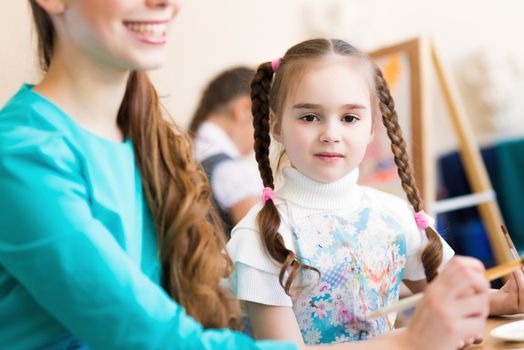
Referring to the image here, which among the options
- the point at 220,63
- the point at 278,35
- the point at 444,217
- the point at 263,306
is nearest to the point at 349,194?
the point at 263,306

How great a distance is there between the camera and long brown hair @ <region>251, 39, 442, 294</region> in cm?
115

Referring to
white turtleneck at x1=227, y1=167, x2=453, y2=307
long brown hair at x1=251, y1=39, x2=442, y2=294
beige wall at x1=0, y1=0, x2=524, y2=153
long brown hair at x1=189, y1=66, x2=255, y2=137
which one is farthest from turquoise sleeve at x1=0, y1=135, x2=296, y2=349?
long brown hair at x1=189, y1=66, x2=255, y2=137

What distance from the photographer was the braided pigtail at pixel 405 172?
1153 mm

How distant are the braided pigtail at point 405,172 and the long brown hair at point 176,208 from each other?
0.31 metres

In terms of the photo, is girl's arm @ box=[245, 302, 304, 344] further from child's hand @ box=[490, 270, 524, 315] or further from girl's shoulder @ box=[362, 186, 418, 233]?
child's hand @ box=[490, 270, 524, 315]

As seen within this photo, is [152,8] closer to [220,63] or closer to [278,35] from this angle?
[220,63]

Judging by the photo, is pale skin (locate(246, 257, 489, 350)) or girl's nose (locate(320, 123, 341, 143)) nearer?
pale skin (locate(246, 257, 489, 350))

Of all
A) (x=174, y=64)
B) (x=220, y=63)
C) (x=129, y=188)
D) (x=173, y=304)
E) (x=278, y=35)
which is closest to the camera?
(x=173, y=304)

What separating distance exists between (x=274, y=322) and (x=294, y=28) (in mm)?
2920

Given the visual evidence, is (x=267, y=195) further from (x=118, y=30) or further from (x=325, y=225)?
(x=118, y=30)

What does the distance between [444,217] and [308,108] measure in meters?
3.21

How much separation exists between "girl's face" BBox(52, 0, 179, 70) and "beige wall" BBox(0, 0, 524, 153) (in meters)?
0.58

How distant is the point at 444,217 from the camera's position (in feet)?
13.7

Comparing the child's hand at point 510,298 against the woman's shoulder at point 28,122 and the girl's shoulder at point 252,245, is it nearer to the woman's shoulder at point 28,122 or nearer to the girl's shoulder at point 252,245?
the girl's shoulder at point 252,245
